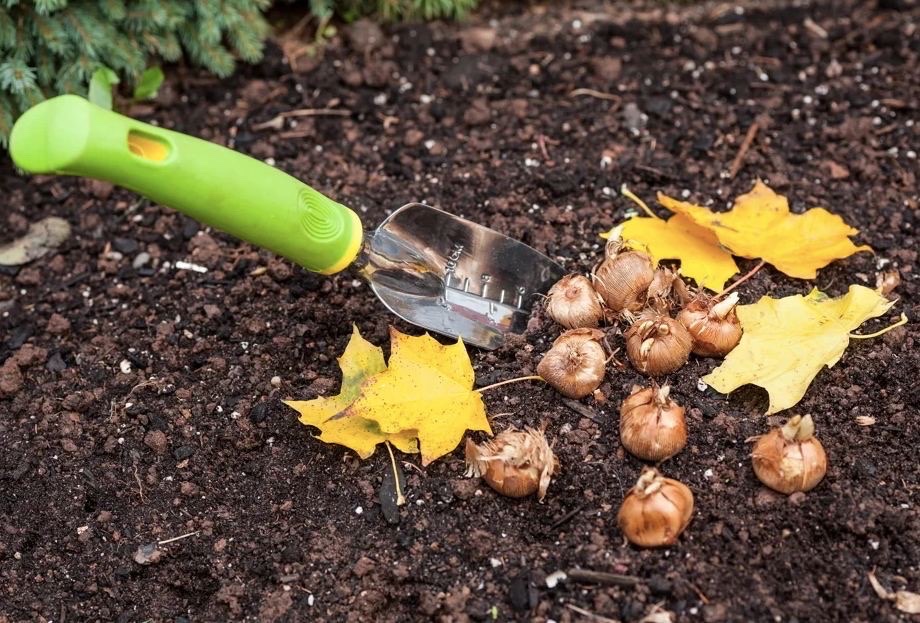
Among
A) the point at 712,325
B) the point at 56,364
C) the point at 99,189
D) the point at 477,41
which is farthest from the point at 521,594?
the point at 477,41

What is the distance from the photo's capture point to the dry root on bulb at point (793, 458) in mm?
1567

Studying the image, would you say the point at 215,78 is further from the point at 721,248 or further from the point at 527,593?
the point at 527,593

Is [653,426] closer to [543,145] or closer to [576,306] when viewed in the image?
[576,306]

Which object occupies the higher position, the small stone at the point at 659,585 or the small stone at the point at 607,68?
the small stone at the point at 607,68

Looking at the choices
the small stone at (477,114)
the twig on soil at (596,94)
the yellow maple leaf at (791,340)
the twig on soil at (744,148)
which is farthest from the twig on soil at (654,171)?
the yellow maple leaf at (791,340)

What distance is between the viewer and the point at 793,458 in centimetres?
157

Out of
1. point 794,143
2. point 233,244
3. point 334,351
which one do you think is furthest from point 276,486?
point 794,143

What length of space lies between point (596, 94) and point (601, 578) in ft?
4.34

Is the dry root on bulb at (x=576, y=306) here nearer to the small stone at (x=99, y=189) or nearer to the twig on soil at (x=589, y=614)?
the twig on soil at (x=589, y=614)

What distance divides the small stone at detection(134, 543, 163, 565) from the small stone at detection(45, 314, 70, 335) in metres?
0.59

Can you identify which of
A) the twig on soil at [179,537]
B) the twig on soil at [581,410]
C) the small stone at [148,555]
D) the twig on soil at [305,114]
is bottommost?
the small stone at [148,555]

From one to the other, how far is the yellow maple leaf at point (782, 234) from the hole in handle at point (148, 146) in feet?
3.11

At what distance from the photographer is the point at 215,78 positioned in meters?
2.56

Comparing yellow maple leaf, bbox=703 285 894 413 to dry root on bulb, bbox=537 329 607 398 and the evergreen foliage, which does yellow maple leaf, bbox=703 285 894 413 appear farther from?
the evergreen foliage
